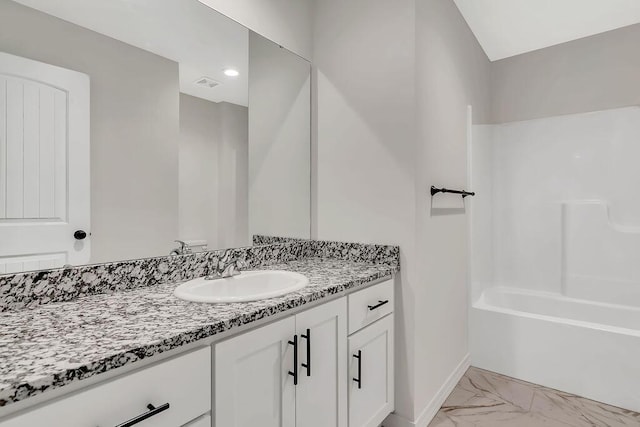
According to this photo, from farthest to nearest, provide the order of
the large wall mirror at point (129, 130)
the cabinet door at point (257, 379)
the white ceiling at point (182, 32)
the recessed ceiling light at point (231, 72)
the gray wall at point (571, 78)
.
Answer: the gray wall at point (571, 78), the recessed ceiling light at point (231, 72), the white ceiling at point (182, 32), the large wall mirror at point (129, 130), the cabinet door at point (257, 379)

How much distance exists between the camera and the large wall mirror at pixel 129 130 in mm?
968

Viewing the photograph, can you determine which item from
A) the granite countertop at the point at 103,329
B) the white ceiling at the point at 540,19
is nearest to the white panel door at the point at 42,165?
the granite countertop at the point at 103,329

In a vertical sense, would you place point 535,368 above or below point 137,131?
below

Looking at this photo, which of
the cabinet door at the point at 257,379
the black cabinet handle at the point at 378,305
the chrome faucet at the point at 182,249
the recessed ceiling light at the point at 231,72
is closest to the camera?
the cabinet door at the point at 257,379

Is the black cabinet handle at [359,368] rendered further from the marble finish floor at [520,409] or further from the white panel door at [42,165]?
the white panel door at [42,165]

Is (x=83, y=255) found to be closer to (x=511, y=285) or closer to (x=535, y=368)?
(x=535, y=368)

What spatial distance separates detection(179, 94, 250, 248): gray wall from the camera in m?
1.38

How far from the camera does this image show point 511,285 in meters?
2.99

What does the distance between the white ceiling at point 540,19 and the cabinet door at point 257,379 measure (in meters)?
2.22

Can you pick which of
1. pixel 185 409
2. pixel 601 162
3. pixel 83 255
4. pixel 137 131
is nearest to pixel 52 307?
pixel 83 255

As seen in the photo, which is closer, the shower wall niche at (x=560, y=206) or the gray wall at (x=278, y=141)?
the gray wall at (x=278, y=141)

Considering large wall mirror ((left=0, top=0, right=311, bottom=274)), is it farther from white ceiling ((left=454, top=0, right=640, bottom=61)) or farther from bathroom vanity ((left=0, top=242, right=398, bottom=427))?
white ceiling ((left=454, top=0, right=640, bottom=61))

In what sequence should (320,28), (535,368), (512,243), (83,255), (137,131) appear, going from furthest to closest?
1. (512,243)
2. (535,368)
3. (320,28)
4. (137,131)
5. (83,255)

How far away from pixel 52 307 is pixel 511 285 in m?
3.19
